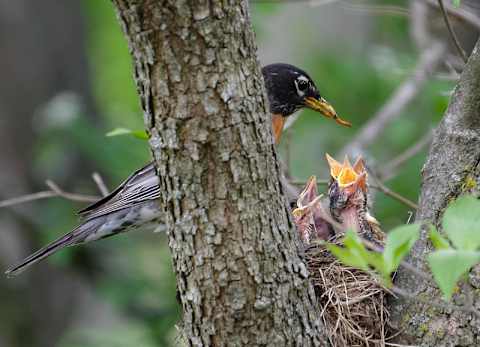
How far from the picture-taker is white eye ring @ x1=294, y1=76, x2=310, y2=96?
521cm

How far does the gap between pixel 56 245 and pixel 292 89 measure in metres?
1.87

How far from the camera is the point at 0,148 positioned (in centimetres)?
739

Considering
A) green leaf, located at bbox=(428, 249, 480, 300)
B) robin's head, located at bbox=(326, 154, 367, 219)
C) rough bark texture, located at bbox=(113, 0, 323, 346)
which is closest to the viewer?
green leaf, located at bbox=(428, 249, 480, 300)

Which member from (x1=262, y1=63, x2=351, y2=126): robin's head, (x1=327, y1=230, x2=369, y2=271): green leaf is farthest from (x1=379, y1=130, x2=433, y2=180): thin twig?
(x1=327, y1=230, x2=369, y2=271): green leaf

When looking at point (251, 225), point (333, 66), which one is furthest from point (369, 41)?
point (251, 225)

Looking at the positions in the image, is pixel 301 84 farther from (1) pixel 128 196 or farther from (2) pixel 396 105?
(1) pixel 128 196

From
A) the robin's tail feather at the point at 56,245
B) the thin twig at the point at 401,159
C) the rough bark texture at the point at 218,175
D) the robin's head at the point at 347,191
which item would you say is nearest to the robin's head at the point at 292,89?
the thin twig at the point at 401,159

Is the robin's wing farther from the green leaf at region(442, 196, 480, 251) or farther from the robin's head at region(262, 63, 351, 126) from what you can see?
the green leaf at region(442, 196, 480, 251)

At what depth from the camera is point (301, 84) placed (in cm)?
523

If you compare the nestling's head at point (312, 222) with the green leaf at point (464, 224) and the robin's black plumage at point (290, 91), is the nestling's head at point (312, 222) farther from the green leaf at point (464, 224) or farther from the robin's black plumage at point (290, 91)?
the green leaf at point (464, 224)

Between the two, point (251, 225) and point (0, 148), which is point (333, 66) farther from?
point (251, 225)

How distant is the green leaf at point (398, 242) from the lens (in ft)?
6.23

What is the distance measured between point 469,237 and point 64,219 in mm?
4828

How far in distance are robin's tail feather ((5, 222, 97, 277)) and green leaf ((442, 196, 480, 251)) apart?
2702 millimetres
